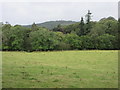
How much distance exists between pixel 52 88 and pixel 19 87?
144 cm

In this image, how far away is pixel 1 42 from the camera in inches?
1876

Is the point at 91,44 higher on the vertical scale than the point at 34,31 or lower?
lower

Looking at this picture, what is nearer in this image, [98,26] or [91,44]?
[91,44]

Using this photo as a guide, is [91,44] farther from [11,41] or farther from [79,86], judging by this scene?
[79,86]

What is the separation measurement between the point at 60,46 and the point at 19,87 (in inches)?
1631

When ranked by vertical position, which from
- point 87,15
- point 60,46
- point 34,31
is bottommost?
point 60,46

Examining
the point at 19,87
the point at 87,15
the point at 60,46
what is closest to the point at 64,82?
the point at 19,87

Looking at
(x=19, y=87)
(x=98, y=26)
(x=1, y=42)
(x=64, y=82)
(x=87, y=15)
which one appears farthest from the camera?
(x=87, y=15)

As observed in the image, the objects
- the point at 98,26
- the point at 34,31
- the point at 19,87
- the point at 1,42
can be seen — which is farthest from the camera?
the point at 98,26

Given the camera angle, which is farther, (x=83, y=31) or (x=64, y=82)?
(x=83, y=31)

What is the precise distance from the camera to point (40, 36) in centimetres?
4978

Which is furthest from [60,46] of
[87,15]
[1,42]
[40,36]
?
[87,15]

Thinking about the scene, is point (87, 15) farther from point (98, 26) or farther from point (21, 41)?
point (21, 41)

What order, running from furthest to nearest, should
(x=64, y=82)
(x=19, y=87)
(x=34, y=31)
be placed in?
(x=34, y=31), (x=64, y=82), (x=19, y=87)
